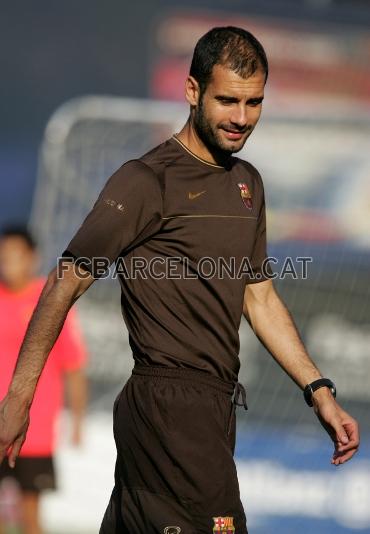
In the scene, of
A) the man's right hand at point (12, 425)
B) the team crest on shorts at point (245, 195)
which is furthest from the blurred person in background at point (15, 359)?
the man's right hand at point (12, 425)

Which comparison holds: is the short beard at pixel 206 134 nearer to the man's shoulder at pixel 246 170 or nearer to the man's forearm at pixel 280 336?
the man's shoulder at pixel 246 170

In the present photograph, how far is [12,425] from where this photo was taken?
301cm

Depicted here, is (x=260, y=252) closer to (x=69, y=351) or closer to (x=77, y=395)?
(x=69, y=351)

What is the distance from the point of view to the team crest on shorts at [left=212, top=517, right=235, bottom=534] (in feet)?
10.5

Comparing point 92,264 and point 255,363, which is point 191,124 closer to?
point 92,264

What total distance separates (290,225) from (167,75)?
1377 millimetres

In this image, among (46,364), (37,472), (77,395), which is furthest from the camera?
(77,395)

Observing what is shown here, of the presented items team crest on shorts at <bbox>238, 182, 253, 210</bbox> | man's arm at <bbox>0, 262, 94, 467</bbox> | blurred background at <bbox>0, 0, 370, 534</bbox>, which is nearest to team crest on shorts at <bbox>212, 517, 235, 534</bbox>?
man's arm at <bbox>0, 262, 94, 467</bbox>

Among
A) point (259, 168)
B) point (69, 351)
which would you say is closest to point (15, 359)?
point (69, 351)

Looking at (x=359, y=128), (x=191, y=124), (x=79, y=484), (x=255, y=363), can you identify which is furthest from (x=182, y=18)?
(x=191, y=124)

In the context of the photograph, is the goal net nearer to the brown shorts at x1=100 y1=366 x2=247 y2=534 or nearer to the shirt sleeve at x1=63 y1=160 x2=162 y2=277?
the brown shorts at x1=100 y1=366 x2=247 y2=534

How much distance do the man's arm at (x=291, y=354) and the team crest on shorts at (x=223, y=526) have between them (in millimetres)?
370

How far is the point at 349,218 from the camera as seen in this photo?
775 centimetres

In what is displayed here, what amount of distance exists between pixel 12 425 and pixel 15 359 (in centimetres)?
326
